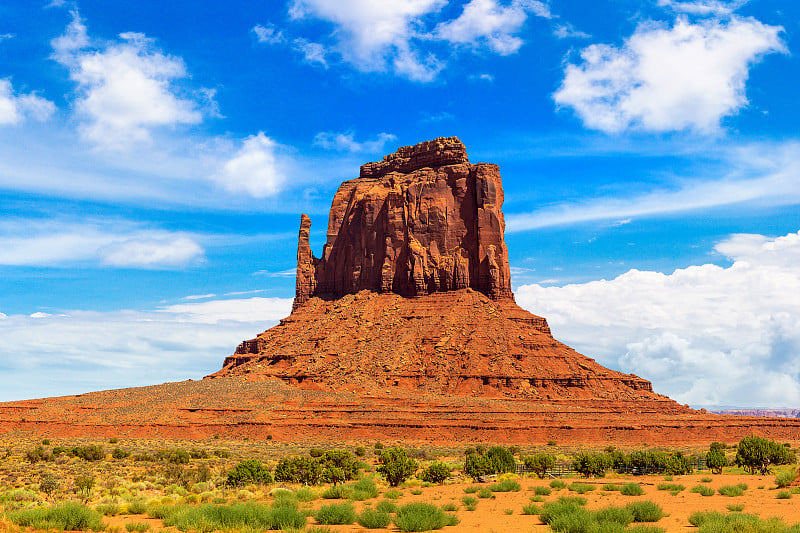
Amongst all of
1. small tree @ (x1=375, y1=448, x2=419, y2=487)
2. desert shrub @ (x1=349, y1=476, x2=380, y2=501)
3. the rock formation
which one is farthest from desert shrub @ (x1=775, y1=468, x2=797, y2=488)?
the rock formation

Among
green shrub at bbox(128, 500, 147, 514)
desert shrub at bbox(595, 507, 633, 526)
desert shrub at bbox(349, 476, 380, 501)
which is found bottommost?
desert shrub at bbox(349, 476, 380, 501)

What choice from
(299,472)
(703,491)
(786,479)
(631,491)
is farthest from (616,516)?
(299,472)

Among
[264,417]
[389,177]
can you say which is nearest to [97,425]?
[264,417]

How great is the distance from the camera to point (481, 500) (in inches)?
990

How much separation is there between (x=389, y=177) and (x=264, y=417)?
5454cm

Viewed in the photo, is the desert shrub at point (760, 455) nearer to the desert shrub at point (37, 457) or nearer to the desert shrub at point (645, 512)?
the desert shrub at point (645, 512)

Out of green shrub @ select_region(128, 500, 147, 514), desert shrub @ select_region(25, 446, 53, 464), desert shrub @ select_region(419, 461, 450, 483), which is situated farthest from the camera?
desert shrub @ select_region(25, 446, 53, 464)

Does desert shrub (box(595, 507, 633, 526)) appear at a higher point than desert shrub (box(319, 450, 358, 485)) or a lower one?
higher

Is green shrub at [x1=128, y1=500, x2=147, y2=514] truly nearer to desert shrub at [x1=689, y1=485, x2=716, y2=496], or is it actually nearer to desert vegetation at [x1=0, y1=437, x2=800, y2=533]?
desert vegetation at [x1=0, y1=437, x2=800, y2=533]

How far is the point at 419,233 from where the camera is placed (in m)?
103

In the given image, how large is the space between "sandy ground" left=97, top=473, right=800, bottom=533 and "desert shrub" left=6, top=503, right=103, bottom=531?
0.82 meters

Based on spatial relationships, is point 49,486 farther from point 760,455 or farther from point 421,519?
point 760,455

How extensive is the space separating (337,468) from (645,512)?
53.5ft

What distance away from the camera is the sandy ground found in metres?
19.2
